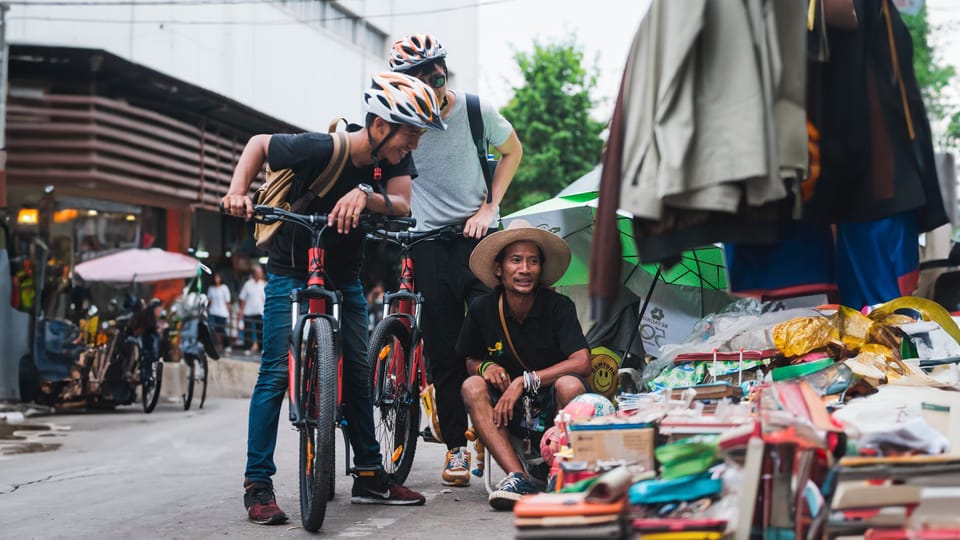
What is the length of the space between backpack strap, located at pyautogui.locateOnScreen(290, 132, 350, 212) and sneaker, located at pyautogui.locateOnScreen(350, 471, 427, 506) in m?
1.40

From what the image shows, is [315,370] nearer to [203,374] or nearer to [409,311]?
[409,311]

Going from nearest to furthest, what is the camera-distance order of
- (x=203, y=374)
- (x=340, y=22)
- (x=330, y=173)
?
(x=330, y=173), (x=203, y=374), (x=340, y=22)

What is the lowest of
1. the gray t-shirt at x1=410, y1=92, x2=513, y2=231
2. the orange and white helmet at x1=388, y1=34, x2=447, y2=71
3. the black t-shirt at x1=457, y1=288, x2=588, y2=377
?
A: the black t-shirt at x1=457, y1=288, x2=588, y2=377

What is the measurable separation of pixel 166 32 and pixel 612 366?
1519cm

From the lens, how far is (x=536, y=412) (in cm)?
562

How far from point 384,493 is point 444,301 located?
1.24 m

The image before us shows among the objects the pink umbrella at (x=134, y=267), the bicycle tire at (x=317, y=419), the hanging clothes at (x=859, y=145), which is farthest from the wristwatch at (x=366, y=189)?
the pink umbrella at (x=134, y=267)

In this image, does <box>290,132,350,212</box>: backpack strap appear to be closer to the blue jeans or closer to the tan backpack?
the tan backpack

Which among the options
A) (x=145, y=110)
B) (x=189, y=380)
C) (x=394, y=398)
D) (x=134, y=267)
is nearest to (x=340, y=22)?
(x=145, y=110)

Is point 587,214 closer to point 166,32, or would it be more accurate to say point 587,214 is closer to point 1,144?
point 1,144

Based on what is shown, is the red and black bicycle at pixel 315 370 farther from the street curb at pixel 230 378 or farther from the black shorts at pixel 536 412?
the street curb at pixel 230 378

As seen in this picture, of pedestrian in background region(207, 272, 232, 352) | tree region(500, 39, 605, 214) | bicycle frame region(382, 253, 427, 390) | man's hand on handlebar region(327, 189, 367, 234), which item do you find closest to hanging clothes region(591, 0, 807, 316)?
man's hand on handlebar region(327, 189, 367, 234)

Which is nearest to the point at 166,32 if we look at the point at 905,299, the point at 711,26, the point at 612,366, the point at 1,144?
the point at 1,144

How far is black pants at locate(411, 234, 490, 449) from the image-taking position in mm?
6391
